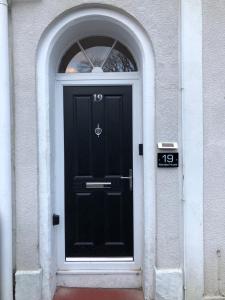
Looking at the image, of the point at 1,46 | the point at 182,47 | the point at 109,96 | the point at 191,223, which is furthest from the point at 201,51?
the point at 1,46

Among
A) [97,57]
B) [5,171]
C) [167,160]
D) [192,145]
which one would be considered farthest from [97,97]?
[5,171]

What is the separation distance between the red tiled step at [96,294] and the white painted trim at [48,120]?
19cm

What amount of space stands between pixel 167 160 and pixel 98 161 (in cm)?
90

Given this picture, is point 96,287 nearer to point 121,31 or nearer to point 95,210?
point 95,210

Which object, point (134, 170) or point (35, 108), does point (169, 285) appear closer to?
point (134, 170)

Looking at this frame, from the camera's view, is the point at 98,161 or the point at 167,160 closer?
the point at 167,160

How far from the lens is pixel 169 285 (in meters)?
3.94

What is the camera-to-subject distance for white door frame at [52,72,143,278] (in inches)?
172

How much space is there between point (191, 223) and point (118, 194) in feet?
3.16

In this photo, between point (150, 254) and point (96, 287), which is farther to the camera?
point (96, 287)

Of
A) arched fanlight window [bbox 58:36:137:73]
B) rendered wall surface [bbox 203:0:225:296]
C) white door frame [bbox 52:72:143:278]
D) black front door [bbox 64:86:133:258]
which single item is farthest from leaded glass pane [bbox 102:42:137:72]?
rendered wall surface [bbox 203:0:225:296]

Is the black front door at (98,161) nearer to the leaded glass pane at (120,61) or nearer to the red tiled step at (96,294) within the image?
the leaded glass pane at (120,61)

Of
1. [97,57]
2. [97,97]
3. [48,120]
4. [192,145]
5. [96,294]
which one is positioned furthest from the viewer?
[97,57]

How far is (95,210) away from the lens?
445cm
